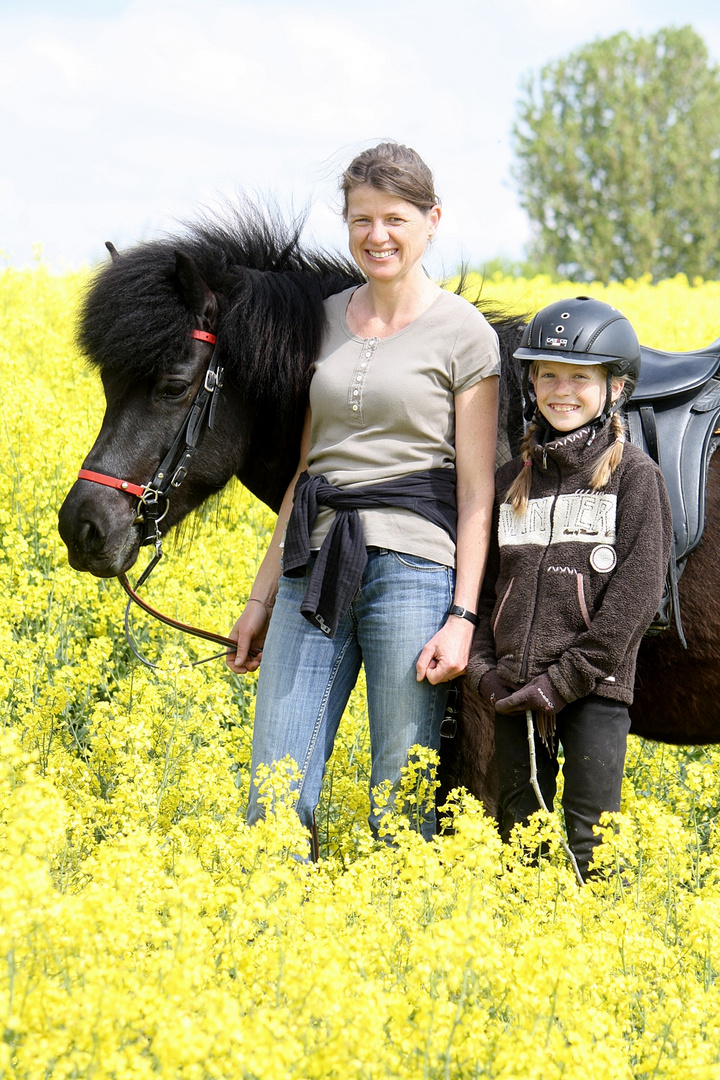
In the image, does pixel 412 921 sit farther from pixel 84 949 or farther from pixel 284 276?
pixel 284 276

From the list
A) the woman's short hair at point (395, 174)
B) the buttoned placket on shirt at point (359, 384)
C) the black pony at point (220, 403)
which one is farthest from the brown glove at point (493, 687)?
the woman's short hair at point (395, 174)

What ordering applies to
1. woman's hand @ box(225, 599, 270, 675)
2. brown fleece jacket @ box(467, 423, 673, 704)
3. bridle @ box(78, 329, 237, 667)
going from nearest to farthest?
brown fleece jacket @ box(467, 423, 673, 704) < bridle @ box(78, 329, 237, 667) < woman's hand @ box(225, 599, 270, 675)

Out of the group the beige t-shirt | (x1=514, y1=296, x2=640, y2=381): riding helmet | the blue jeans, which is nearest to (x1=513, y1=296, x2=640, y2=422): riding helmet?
(x1=514, y1=296, x2=640, y2=381): riding helmet

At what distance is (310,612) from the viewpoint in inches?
121

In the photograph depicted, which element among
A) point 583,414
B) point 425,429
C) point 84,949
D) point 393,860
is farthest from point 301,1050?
point 583,414

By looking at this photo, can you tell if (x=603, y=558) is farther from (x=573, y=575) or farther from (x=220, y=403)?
(x=220, y=403)

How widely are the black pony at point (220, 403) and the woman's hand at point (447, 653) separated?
37cm

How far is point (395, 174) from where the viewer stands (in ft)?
9.86

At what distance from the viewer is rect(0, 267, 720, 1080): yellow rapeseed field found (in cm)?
180

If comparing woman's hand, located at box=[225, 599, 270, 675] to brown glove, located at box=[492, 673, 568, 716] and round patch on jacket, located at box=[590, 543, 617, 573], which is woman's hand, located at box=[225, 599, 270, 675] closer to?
brown glove, located at box=[492, 673, 568, 716]

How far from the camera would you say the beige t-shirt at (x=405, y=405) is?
3053mm

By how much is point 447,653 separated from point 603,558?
1.76 feet

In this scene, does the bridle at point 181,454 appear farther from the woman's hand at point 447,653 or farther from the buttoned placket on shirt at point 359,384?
the woman's hand at point 447,653

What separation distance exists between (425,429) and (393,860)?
→ 1.26 m
